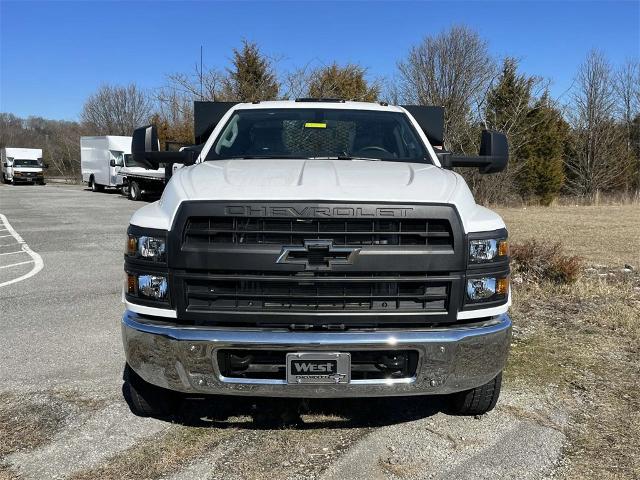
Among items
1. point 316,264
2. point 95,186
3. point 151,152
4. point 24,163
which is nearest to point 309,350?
point 316,264

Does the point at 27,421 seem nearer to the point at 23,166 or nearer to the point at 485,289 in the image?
the point at 485,289

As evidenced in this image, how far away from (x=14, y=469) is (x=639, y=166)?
42823 mm

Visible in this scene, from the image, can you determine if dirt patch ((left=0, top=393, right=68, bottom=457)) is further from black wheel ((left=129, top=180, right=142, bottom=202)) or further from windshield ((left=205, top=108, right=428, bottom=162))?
black wheel ((left=129, top=180, right=142, bottom=202))

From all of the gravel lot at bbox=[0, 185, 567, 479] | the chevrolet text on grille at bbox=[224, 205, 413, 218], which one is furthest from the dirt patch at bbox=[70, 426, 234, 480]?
the chevrolet text on grille at bbox=[224, 205, 413, 218]

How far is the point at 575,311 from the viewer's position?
5.89 meters

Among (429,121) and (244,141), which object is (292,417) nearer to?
(244,141)

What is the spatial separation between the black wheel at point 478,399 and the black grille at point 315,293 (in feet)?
2.69

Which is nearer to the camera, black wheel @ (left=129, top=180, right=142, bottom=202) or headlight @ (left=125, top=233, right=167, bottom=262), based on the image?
headlight @ (left=125, top=233, right=167, bottom=262)

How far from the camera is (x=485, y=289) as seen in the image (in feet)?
9.84

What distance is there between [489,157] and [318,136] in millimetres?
1321

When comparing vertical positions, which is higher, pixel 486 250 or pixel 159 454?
pixel 486 250

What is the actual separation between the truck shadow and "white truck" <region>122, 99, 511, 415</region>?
2.01 ft

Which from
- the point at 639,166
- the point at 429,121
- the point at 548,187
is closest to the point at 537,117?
the point at 548,187

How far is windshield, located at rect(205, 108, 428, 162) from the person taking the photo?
14.0 feet
